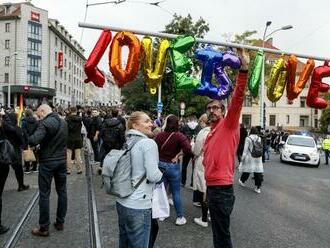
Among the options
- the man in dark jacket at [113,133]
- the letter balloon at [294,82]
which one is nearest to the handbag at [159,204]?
the letter balloon at [294,82]

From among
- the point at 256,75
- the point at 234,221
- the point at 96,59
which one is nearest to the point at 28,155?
the point at 234,221

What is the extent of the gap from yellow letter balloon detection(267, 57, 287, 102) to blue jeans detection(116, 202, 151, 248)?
12.2 ft

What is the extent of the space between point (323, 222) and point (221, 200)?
190 inches

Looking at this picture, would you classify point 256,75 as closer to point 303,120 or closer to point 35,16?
point 35,16

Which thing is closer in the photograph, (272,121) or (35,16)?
(35,16)

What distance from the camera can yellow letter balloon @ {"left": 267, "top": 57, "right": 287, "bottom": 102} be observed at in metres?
7.27

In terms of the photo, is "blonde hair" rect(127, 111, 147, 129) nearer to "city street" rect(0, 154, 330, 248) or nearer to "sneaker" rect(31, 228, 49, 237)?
"city street" rect(0, 154, 330, 248)

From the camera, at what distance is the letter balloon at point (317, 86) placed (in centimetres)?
751

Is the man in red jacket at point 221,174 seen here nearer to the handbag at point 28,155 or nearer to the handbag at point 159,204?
the handbag at point 159,204

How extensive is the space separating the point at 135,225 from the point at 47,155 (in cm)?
292

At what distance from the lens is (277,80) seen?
24.2 feet

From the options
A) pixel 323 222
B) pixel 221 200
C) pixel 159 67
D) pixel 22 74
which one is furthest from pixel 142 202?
pixel 22 74

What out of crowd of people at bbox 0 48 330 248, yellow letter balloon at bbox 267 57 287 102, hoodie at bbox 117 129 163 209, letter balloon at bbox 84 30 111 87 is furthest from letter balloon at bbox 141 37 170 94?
hoodie at bbox 117 129 163 209

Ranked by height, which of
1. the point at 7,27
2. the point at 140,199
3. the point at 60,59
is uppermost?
the point at 7,27
